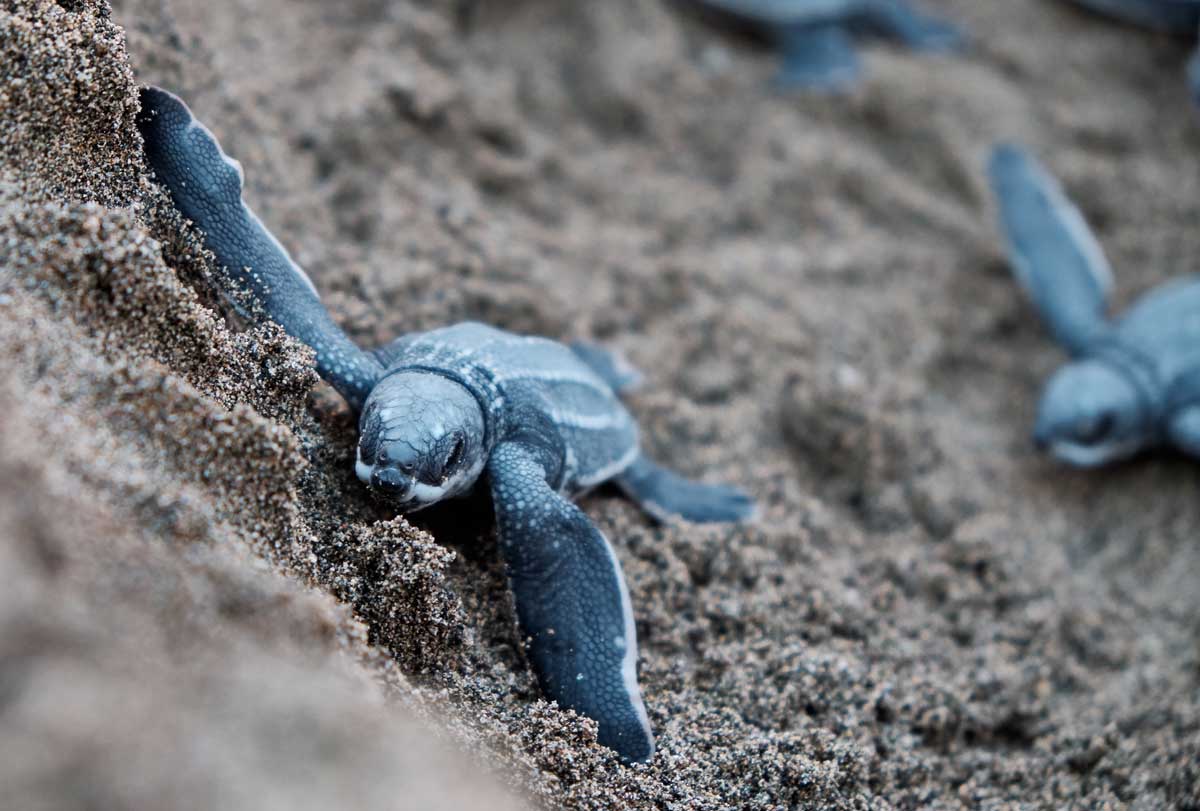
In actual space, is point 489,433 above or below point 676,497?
above

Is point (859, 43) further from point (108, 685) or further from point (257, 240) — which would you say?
point (108, 685)

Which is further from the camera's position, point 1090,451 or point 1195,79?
point 1195,79

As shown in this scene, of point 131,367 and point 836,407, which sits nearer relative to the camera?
point 131,367

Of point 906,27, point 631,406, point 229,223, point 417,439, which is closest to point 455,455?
point 417,439

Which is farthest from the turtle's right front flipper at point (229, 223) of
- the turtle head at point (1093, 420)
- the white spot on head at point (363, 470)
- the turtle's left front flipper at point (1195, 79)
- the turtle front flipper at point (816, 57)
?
the turtle's left front flipper at point (1195, 79)

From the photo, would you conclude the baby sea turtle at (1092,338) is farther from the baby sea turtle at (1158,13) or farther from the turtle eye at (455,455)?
the turtle eye at (455,455)

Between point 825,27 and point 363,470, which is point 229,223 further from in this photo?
point 825,27

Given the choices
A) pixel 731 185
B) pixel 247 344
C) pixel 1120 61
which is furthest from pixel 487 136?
pixel 1120 61
